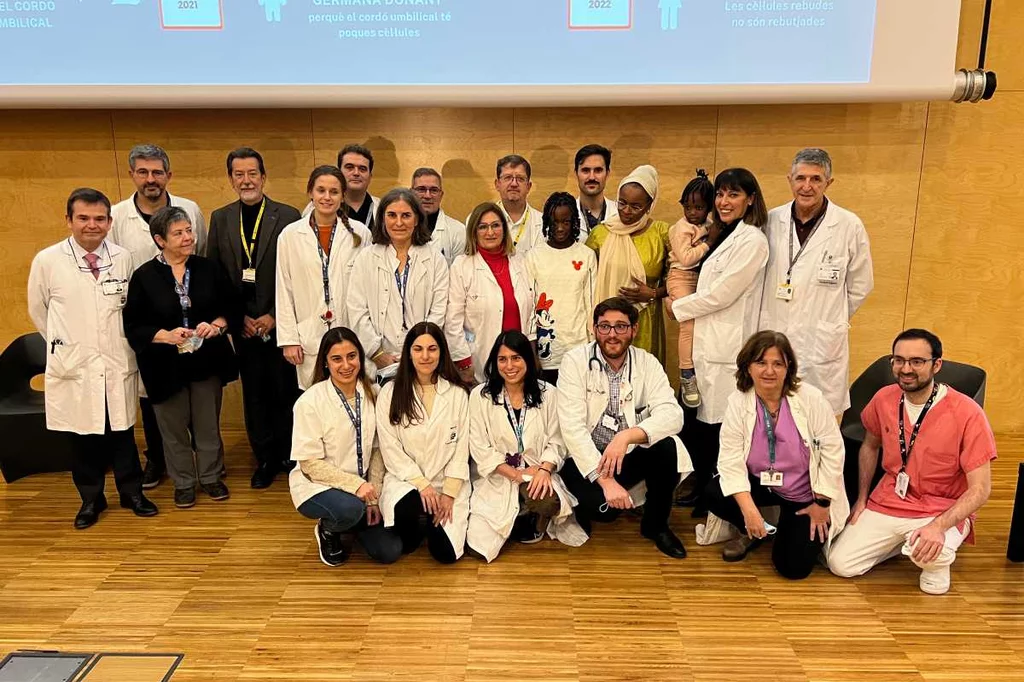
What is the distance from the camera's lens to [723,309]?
349cm

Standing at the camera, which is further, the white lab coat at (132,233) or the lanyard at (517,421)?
the white lab coat at (132,233)

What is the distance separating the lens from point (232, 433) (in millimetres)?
4793

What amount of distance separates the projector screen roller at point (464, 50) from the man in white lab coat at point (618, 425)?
1.49 m

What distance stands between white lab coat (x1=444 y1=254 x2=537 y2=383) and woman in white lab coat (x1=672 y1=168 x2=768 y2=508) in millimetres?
666

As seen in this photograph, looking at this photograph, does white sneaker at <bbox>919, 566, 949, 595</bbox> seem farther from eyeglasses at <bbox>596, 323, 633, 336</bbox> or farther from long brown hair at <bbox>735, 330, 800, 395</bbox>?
eyeglasses at <bbox>596, 323, 633, 336</bbox>

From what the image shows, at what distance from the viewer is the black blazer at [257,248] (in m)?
3.84

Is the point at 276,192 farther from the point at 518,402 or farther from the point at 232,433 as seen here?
the point at 518,402

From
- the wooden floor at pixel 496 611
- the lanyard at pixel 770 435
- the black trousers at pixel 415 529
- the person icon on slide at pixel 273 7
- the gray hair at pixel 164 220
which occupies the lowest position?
the wooden floor at pixel 496 611

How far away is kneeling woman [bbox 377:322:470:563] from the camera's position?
3.18 metres

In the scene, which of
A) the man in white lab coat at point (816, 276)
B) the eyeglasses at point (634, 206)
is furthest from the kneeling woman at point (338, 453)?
the man in white lab coat at point (816, 276)

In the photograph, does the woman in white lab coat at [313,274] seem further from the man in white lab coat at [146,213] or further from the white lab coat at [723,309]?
the white lab coat at [723,309]

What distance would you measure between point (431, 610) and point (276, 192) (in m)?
2.69

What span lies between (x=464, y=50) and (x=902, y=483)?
9.26 feet

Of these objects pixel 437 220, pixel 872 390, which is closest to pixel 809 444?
pixel 872 390
